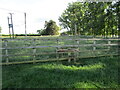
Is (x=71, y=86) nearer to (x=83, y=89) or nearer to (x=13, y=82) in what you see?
(x=83, y=89)

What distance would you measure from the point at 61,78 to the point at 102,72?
5.39 feet

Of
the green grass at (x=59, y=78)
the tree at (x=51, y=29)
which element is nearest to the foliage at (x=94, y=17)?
the green grass at (x=59, y=78)

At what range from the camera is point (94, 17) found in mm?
23953

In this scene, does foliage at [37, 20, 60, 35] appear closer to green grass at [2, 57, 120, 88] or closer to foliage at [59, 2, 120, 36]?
foliage at [59, 2, 120, 36]

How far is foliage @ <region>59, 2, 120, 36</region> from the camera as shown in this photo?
1798cm

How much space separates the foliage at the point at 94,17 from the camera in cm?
1798

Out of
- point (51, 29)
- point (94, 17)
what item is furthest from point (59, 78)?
point (51, 29)

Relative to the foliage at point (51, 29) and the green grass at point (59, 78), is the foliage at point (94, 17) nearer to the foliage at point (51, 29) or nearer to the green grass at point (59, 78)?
the green grass at point (59, 78)

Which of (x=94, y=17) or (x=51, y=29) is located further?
(x=51, y=29)

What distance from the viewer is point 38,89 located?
10.6 ft

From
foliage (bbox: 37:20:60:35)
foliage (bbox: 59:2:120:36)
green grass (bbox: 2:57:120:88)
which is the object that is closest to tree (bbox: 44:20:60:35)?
foliage (bbox: 37:20:60:35)

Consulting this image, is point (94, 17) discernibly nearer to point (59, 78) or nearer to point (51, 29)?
point (59, 78)

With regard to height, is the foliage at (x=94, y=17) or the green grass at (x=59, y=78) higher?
the foliage at (x=94, y=17)

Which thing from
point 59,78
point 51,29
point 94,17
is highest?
point 51,29
